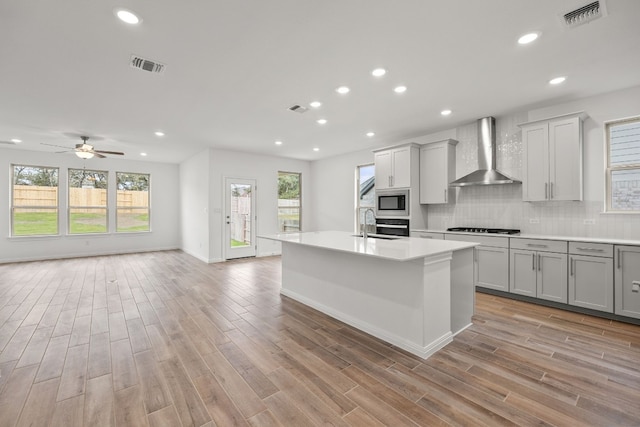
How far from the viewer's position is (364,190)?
699 centimetres

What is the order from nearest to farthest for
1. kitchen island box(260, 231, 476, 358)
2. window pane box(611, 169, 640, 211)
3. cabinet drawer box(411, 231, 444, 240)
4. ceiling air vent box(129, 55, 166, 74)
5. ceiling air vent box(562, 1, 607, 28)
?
ceiling air vent box(562, 1, 607, 28) → kitchen island box(260, 231, 476, 358) → ceiling air vent box(129, 55, 166, 74) → window pane box(611, 169, 640, 211) → cabinet drawer box(411, 231, 444, 240)

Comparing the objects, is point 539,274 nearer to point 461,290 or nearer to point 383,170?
point 461,290

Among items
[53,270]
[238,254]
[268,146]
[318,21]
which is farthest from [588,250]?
[53,270]

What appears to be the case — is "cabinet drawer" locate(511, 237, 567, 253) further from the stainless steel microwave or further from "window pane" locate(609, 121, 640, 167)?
the stainless steel microwave

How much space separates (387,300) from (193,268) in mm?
4676

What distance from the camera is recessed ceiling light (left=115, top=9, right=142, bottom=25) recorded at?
2082 mm

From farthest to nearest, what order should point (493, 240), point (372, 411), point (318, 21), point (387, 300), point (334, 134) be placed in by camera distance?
point (334, 134), point (493, 240), point (387, 300), point (318, 21), point (372, 411)

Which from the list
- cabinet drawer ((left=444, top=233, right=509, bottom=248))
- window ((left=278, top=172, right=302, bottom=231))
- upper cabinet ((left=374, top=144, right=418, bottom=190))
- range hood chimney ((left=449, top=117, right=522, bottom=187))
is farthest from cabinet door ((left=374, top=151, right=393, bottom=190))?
window ((left=278, top=172, right=302, bottom=231))

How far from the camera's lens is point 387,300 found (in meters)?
2.76

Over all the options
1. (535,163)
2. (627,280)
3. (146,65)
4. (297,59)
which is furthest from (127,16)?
(627,280)

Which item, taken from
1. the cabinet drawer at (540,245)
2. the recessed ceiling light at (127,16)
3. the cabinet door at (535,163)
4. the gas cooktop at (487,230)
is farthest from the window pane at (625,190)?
the recessed ceiling light at (127,16)

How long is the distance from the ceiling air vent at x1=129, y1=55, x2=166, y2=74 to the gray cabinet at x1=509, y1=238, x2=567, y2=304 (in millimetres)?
4811

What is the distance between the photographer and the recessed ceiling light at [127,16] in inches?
82.0

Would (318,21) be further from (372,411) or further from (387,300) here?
(372,411)
